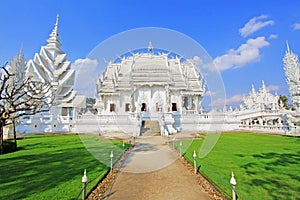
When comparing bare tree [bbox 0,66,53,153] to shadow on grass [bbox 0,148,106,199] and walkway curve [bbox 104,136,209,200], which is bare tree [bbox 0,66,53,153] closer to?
shadow on grass [bbox 0,148,106,199]

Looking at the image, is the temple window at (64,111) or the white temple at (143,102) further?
the temple window at (64,111)

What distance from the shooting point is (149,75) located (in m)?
30.7

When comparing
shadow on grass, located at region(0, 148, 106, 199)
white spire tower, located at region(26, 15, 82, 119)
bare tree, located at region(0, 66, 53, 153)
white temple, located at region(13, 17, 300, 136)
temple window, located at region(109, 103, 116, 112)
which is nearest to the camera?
shadow on grass, located at region(0, 148, 106, 199)

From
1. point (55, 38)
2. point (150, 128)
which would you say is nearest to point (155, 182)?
point (150, 128)

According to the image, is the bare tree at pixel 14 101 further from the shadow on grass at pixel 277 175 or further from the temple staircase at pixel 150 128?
the shadow on grass at pixel 277 175

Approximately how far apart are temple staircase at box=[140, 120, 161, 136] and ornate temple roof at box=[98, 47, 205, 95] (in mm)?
8719

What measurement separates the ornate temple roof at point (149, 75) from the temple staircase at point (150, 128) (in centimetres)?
872

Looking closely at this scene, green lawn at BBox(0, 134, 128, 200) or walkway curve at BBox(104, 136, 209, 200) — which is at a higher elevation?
green lawn at BBox(0, 134, 128, 200)

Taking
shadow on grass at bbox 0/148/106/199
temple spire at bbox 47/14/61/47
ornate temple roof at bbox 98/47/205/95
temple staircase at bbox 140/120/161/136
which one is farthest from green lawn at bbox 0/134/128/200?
temple spire at bbox 47/14/61/47

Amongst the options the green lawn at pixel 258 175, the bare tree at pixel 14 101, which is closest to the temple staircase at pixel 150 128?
the bare tree at pixel 14 101

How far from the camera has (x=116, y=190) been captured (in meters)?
5.75

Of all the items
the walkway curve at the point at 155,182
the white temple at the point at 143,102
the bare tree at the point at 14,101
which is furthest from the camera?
the white temple at the point at 143,102

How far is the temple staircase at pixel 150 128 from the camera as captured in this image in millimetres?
20566

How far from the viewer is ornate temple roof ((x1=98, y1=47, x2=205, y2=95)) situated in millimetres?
30275
